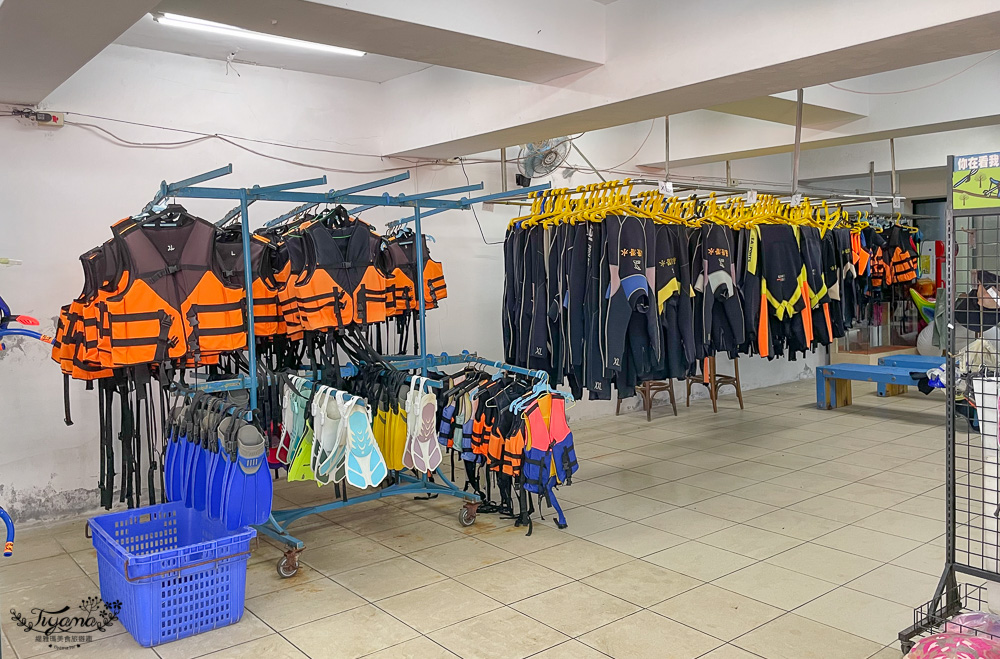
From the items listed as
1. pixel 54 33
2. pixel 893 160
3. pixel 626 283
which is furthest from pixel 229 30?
pixel 893 160

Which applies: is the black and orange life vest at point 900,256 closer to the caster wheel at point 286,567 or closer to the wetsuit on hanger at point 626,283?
the wetsuit on hanger at point 626,283

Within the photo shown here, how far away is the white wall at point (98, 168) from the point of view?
504cm

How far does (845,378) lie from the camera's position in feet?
27.0

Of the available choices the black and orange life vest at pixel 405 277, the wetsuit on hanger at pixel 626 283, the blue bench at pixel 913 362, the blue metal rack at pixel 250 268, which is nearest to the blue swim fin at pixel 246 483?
the blue metal rack at pixel 250 268

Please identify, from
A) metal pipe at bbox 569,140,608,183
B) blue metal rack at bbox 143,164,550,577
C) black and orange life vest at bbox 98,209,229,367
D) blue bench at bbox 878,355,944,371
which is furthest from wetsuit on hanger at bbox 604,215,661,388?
blue bench at bbox 878,355,944,371

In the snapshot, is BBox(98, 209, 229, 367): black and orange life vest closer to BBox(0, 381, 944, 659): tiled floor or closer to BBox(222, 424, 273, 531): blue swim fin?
BBox(222, 424, 273, 531): blue swim fin

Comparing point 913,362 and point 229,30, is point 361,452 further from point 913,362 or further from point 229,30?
point 913,362

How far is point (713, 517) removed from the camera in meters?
4.95

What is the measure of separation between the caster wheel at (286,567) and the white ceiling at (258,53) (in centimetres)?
336

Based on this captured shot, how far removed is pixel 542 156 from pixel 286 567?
13.6 ft

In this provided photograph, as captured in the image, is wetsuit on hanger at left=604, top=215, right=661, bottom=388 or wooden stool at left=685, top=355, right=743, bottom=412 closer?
wetsuit on hanger at left=604, top=215, right=661, bottom=388

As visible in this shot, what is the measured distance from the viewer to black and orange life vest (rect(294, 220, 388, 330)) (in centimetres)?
434

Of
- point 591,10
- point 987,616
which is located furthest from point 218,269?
point 987,616

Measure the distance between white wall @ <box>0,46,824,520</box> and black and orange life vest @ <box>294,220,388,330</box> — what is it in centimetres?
165
